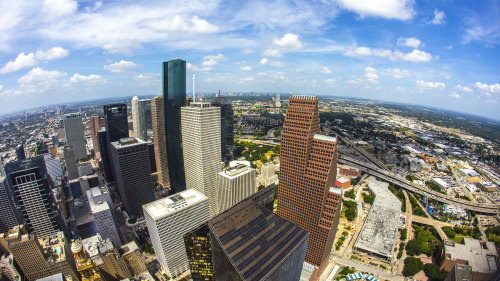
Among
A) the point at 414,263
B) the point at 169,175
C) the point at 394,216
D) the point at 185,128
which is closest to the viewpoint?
the point at 414,263

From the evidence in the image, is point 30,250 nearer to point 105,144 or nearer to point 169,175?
point 169,175

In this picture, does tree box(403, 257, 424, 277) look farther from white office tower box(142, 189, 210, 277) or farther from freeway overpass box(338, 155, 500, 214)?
white office tower box(142, 189, 210, 277)

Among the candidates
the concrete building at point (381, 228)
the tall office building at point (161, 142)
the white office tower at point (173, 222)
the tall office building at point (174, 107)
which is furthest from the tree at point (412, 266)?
the tall office building at point (161, 142)

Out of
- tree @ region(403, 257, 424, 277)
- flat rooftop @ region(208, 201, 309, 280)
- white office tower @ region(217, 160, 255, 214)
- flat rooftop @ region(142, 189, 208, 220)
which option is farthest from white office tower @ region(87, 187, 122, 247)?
tree @ region(403, 257, 424, 277)

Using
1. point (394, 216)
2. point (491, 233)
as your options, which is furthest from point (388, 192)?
point (491, 233)

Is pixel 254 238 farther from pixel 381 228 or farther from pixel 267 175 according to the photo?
pixel 267 175

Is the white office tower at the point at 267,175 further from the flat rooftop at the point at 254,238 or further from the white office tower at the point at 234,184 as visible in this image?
the flat rooftop at the point at 254,238

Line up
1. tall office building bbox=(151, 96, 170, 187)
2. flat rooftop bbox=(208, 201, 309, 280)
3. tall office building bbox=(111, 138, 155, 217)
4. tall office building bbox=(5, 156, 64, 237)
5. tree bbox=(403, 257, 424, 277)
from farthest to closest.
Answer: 1. tall office building bbox=(151, 96, 170, 187)
2. tall office building bbox=(111, 138, 155, 217)
3. tall office building bbox=(5, 156, 64, 237)
4. tree bbox=(403, 257, 424, 277)
5. flat rooftop bbox=(208, 201, 309, 280)

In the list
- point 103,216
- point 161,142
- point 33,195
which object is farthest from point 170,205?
point 161,142
